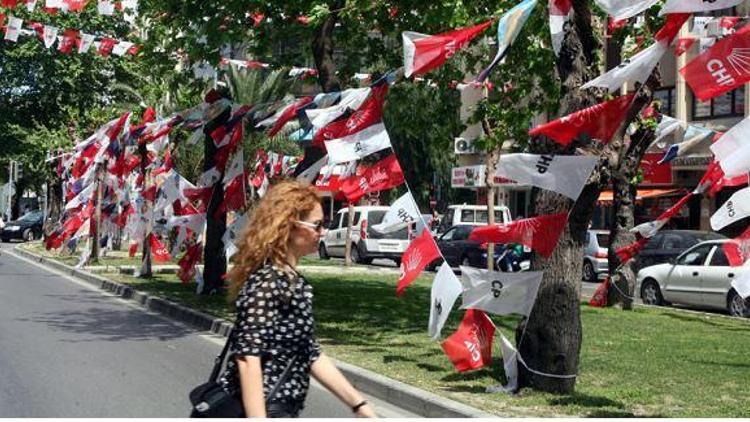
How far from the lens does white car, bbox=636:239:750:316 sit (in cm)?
1772

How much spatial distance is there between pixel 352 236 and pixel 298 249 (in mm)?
31599

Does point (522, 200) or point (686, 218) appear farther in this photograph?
point (522, 200)

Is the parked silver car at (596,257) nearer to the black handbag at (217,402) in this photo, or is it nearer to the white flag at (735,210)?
the white flag at (735,210)

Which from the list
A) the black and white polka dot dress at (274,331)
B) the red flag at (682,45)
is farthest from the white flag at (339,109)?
the black and white polka dot dress at (274,331)

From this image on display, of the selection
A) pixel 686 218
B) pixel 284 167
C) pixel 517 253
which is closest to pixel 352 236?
pixel 284 167

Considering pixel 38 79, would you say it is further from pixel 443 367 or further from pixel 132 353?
pixel 443 367

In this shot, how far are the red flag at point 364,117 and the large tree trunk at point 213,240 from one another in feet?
22.4

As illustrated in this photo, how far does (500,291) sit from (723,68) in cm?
312

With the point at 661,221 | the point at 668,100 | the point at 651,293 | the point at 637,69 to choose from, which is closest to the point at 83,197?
the point at 651,293

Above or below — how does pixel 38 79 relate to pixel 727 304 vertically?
above

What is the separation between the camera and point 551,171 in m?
7.99

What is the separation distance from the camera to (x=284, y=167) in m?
32.2

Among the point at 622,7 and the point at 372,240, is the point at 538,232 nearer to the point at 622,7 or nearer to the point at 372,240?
the point at 622,7

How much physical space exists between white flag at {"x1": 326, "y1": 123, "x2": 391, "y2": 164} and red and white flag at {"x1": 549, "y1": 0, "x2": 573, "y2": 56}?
2.54 m
